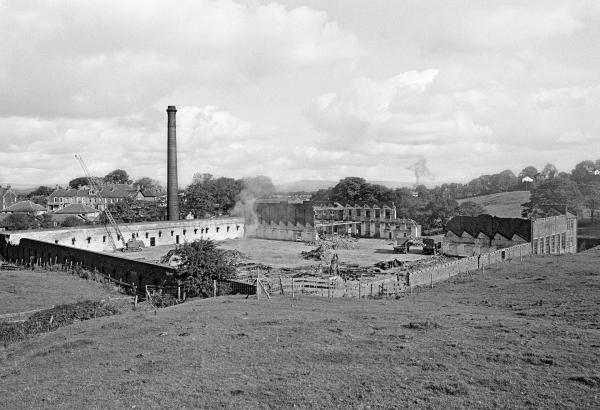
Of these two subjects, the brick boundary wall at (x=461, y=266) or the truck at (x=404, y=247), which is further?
the truck at (x=404, y=247)

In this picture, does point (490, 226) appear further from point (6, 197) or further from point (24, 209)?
point (6, 197)

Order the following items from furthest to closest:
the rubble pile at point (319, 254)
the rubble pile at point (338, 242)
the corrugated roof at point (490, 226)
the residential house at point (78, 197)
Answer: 1. the residential house at point (78, 197)
2. the rubble pile at point (338, 242)
3. the corrugated roof at point (490, 226)
4. the rubble pile at point (319, 254)

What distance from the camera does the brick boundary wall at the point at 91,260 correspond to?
36.8 m

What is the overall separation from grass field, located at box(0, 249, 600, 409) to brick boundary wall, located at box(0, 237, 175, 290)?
38.3 ft

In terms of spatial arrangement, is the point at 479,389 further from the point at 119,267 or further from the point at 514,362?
the point at 119,267

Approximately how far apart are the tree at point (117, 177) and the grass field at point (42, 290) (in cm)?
13093

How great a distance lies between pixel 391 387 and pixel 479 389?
2.28 meters

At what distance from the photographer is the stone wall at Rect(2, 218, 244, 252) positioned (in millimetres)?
61906

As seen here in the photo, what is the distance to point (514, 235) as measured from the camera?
56.9 meters

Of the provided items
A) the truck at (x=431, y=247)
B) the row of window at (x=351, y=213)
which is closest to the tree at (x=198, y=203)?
the row of window at (x=351, y=213)

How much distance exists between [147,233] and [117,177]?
352 ft

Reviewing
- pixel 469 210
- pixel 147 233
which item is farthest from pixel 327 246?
pixel 469 210

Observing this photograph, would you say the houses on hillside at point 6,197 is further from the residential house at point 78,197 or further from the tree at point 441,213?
the tree at point 441,213

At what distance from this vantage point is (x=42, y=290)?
34562mm
